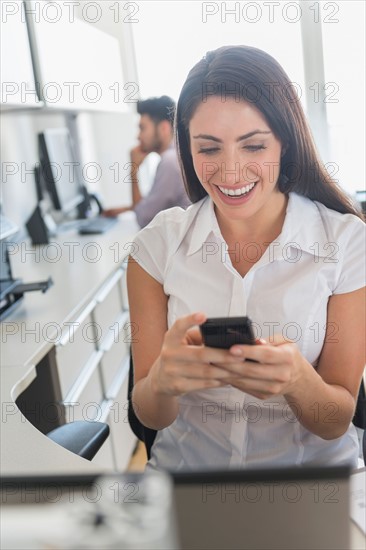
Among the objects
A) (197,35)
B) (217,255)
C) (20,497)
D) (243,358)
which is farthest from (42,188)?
(20,497)

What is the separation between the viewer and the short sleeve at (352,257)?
1184 millimetres

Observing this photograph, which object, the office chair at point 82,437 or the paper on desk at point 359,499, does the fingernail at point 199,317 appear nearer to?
the paper on desk at point 359,499

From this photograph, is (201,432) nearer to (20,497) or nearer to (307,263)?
(307,263)

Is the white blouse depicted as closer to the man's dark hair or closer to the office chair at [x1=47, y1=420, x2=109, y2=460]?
the office chair at [x1=47, y1=420, x2=109, y2=460]

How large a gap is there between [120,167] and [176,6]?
1302mm

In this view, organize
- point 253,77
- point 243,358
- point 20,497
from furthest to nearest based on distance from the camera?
1. point 253,77
2. point 243,358
3. point 20,497

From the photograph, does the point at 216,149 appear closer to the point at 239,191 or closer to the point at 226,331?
the point at 239,191

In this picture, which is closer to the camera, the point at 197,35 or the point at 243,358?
the point at 243,358

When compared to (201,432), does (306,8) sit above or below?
above

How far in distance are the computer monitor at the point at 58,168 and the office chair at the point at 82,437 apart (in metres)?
1.86

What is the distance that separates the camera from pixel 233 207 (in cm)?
125

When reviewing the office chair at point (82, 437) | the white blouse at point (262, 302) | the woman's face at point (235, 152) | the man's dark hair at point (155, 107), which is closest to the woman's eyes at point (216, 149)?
the woman's face at point (235, 152)

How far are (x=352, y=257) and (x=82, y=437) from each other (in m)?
0.65

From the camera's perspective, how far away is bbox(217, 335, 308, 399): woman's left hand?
0.89m
